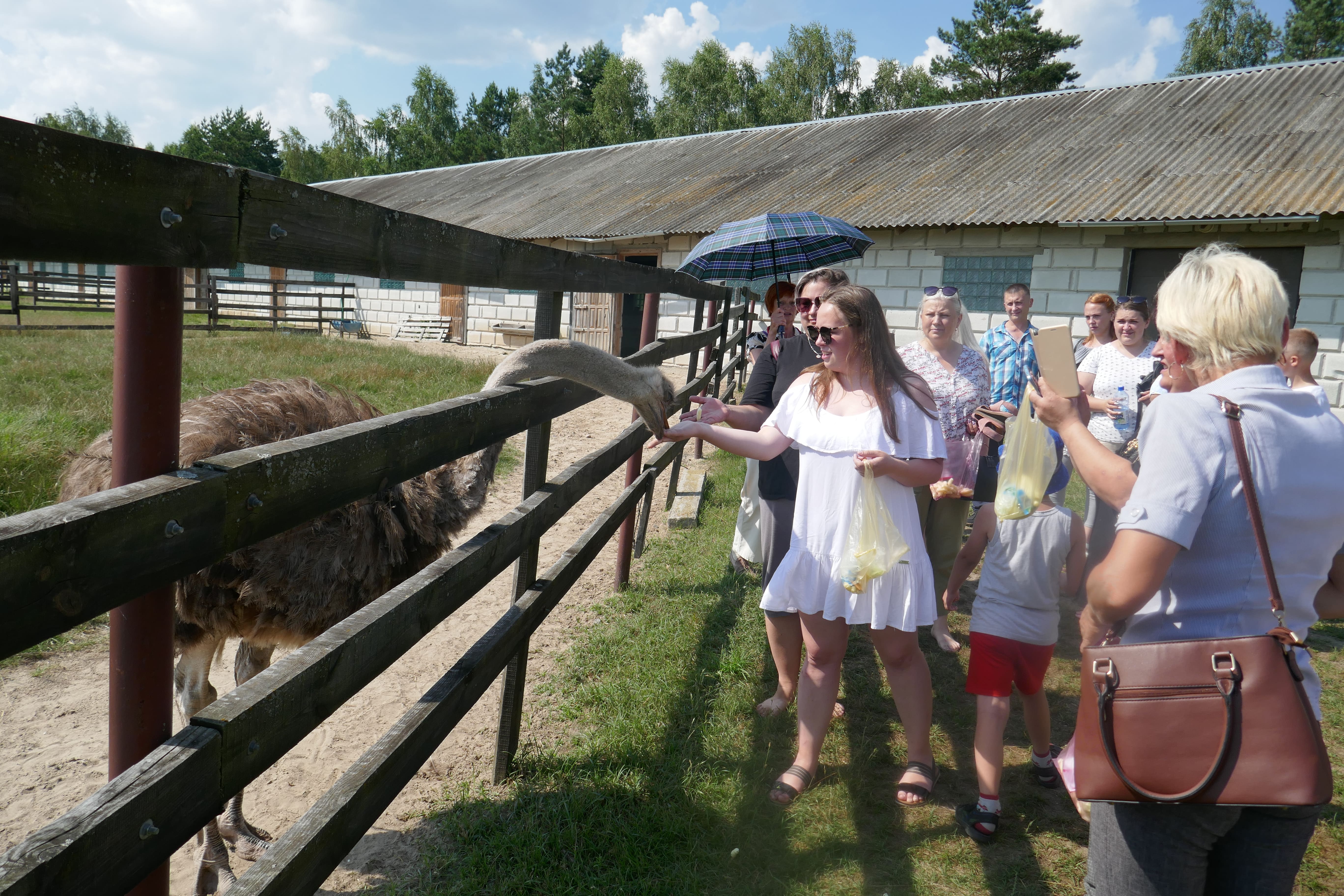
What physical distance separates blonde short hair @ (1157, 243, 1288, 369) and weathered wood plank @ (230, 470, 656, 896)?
6.26ft

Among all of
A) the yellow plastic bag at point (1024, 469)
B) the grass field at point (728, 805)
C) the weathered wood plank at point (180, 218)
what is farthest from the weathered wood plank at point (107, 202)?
the yellow plastic bag at point (1024, 469)

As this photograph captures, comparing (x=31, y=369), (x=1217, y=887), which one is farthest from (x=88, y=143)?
(x=31, y=369)

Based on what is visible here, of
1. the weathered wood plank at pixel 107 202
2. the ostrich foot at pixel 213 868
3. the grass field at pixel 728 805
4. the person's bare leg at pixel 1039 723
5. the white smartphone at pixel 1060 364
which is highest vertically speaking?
the weathered wood plank at pixel 107 202

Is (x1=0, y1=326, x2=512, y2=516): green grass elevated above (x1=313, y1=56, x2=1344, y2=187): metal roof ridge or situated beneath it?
situated beneath

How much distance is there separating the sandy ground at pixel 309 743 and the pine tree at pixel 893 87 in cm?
3863

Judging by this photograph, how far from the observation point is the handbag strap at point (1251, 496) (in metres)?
1.76

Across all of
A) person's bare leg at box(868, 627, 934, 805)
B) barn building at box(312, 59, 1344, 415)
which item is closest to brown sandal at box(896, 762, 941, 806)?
person's bare leg at box(868, 627, 934, 805)

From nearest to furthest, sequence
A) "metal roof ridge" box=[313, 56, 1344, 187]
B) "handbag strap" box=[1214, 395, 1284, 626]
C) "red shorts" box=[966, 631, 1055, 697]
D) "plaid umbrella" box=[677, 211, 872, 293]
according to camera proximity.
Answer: "handbag strap" box=[1214, 395, 1284, 626] < "red shorts" box=[966, 631, 1055, 697] < "plaid umbrella" box=[677, 211, 872, 293] < "metal roof ridge" box=[313, 56, 1344, 187]

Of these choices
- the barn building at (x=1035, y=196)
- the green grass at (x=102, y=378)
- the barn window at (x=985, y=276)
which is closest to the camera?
the green grass at (x=102, y=378)

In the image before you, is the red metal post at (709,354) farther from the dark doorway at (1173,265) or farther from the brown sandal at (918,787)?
the dark doorway at (1173,265)

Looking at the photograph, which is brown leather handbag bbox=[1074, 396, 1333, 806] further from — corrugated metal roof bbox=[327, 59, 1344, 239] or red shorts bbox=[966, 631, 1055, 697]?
corrugated metal roof bbox=[327, 59, 1344, 239]

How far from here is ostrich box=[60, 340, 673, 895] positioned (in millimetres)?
2666

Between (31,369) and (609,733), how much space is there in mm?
9117

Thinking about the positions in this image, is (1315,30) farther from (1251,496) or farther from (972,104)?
(1251,496)
